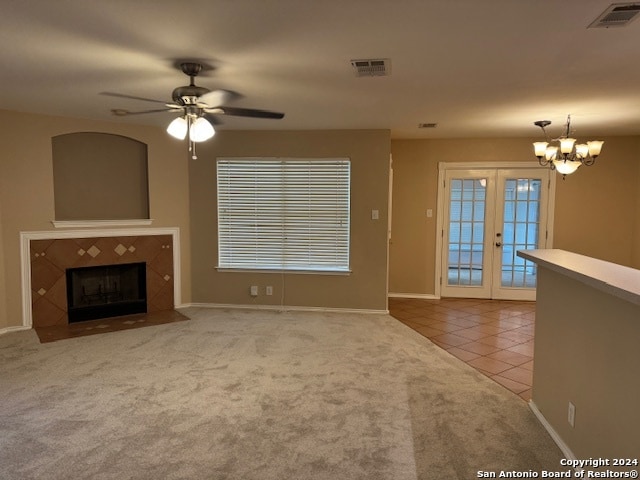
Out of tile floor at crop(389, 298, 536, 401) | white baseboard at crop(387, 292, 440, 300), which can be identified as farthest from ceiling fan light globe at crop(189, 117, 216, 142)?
white baseboard at crop(387, 292, 440, 300)

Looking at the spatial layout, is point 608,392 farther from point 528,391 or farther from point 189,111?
point 189,111

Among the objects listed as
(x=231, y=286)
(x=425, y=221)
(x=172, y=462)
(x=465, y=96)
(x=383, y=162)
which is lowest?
(x=172, y=462)

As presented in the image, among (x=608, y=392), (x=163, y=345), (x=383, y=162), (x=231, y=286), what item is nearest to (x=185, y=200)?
(x=231, y=286)

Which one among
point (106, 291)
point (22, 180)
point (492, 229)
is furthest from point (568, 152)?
point (22, 180)

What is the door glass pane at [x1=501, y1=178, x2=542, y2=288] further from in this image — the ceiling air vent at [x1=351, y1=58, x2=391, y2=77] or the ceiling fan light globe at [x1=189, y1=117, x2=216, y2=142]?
the ceiling fan light globe at [x1=189, y1=117, x2=216, y2=142]

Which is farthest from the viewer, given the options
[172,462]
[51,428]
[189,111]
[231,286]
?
[231,286]

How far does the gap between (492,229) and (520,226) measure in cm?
40

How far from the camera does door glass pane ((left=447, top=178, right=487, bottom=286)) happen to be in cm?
637

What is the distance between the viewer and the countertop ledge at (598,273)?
5.67ft

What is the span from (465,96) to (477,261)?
332 centimetres

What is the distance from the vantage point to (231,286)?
18.9ft

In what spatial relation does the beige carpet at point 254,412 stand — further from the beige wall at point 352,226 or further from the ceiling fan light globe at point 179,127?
the ceiling fan light globe at point 179,127

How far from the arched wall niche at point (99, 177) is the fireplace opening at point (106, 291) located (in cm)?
67

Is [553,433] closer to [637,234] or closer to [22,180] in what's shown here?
[637,234]
